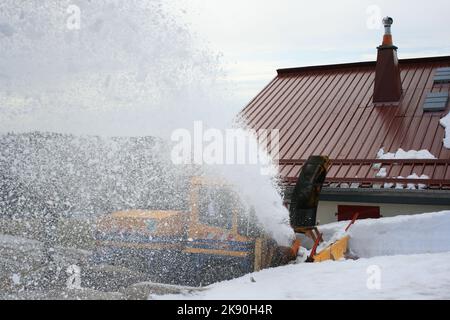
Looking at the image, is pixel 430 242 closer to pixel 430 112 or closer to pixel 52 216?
pixel 430 112

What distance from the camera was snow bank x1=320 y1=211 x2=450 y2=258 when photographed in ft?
28.8

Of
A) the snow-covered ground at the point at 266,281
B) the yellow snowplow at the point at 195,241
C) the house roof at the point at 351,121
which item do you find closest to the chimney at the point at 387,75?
the house roof at the point at 351,121

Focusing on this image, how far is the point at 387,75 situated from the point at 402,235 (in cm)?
590

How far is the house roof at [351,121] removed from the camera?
10570mm

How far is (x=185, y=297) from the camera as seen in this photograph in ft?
14.6

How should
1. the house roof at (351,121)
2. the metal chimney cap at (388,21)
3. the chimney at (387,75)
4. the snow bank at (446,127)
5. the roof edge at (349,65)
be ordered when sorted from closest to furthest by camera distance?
1. the house roof at (351,121)
2. the snow bank at (446,127)
3. the chimney at (387,75)
4. the metal chimney cap at (388,21)
5. the roof edge at (349,65)

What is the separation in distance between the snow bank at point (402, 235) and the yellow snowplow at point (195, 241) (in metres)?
3.38

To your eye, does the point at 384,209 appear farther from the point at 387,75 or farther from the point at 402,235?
the point at 387,75

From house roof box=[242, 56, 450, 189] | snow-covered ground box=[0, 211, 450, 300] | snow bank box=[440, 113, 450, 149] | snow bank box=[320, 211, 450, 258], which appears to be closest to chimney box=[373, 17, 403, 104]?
house roof box=[242, 56, 450, 189]

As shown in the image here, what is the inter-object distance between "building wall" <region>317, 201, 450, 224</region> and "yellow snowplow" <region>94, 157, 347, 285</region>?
4.71 meters

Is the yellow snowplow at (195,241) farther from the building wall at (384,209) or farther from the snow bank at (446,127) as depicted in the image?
the snow bank at (446,127)

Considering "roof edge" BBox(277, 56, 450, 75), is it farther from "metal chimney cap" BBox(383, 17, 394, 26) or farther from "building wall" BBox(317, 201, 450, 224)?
"building wall" BBox(317, 201, 450, 224)

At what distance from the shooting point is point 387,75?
1366 centimetres
